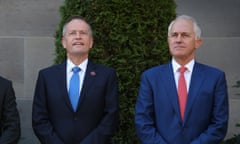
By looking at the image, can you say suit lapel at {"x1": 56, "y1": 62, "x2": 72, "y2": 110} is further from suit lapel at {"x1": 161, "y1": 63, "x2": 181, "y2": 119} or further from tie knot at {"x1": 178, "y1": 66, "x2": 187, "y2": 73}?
tie knot at {"x1": 178, "y1": 66, "x2": 187, "y2": 73}

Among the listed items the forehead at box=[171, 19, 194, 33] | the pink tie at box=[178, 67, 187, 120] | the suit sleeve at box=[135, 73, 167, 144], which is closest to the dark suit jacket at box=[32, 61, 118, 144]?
the suit sleeve at box=[135, 73, 167, 144]

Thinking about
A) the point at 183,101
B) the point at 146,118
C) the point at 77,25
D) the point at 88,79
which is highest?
the point at 77,25

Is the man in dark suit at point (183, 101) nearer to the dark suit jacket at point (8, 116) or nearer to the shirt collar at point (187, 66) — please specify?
the shirt collar at point (187, 66)

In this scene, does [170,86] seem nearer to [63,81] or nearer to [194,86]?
[194,86]

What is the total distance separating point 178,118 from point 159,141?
0.25 metres

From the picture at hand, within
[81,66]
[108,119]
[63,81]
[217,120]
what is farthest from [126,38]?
[217,120]

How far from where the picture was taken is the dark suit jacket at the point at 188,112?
4621 mm

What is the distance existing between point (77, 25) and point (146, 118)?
1051 mm

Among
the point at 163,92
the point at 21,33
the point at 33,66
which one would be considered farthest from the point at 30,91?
the point at 163,92

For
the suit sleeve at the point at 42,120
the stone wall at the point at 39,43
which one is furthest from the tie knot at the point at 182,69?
the stone wall at the point at 39,43

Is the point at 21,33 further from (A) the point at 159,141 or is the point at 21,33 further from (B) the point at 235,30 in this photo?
(A) the point at 159,141

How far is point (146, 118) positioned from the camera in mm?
4719

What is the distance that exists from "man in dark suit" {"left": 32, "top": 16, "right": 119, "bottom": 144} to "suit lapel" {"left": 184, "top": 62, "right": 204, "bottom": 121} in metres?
0.70

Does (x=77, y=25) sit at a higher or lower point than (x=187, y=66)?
higher
